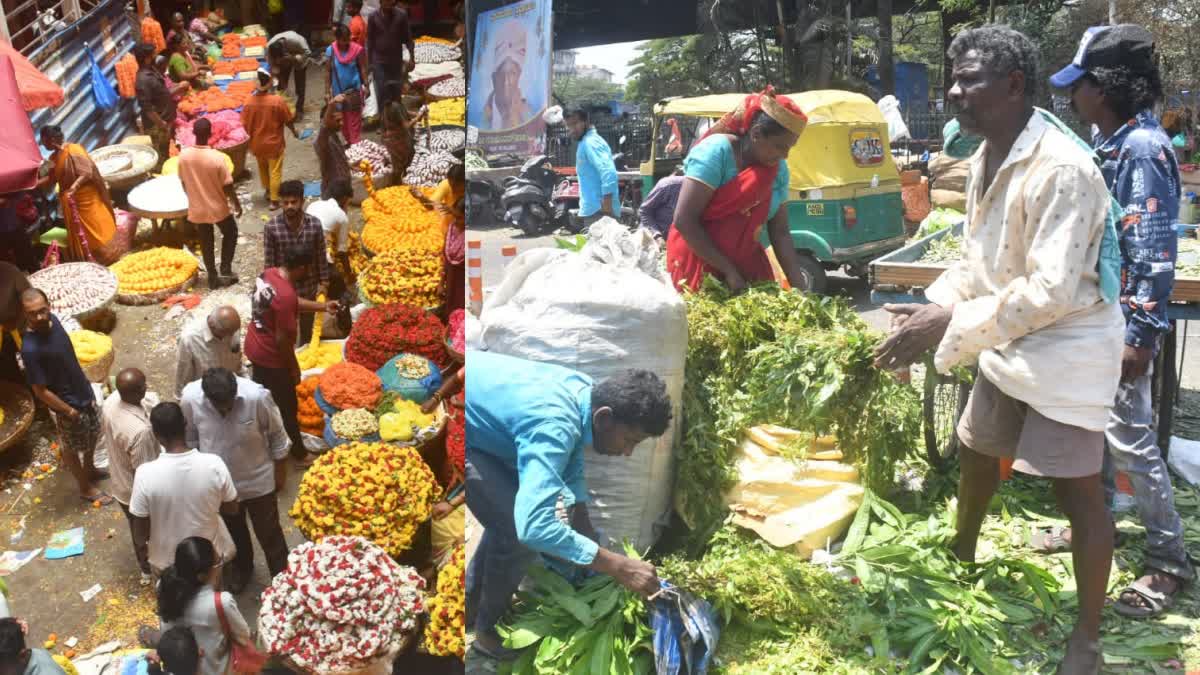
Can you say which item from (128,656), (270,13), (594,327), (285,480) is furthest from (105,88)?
(594,327)

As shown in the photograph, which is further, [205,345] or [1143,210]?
[205,345]

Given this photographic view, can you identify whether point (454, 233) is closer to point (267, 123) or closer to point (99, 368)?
point (99, 368)

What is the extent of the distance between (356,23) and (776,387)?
393 centimetres

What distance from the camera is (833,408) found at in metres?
2.32

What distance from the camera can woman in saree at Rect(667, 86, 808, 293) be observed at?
235 cm

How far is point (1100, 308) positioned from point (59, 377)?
5.84m

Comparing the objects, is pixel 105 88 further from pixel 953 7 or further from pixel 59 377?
pixel 953 7

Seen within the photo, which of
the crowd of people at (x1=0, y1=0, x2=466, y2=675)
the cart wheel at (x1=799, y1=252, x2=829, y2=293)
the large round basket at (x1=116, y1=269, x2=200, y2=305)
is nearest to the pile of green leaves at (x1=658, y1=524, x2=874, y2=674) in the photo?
the cart wheel at (x1=799, y1=252, x2=829, y2=293)

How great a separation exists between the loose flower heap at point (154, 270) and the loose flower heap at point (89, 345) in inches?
25.5

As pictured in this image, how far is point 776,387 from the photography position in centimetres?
235

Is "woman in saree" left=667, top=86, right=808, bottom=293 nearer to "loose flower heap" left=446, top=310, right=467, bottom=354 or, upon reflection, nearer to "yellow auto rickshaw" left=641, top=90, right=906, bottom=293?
"yellow auto rickshaw" left=641, top=90, right=906, bottom=293

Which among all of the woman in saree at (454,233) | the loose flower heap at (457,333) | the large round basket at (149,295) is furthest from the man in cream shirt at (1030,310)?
the large round basket at (149,295)

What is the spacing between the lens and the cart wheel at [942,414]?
2.20 m

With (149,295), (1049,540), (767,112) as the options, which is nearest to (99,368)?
(149,295)
